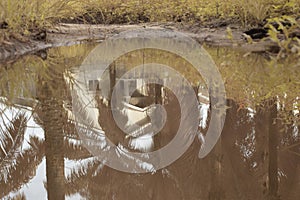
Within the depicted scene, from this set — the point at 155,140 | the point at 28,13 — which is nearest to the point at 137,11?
the point at 28,13

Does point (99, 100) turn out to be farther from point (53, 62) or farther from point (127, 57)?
point (127, 57)

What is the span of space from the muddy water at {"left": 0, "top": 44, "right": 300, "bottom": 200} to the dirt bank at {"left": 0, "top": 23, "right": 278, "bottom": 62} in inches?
40.2

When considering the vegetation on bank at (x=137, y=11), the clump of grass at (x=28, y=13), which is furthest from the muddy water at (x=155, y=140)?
the vegetation on bank at (x=137, y=11)

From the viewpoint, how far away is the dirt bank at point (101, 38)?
5172 millimetres

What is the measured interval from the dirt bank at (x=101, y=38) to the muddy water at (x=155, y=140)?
3.35ft

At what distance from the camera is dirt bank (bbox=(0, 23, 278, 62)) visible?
517 centimetres

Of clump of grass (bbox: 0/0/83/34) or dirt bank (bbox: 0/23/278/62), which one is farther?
dirt bank (bbox: 0/23/278/62)

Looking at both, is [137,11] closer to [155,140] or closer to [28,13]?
[28,13]

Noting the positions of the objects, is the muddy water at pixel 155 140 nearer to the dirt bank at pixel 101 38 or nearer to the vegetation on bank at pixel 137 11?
the dirt bank at pixel 101 38

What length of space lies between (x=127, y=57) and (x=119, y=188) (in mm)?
3707

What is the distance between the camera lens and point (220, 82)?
3451mm

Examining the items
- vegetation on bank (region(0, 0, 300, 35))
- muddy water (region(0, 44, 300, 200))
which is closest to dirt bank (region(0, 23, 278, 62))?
vegetation on bank (region(0, 0, 300, 35))

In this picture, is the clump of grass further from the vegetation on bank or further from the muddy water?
the muddy water

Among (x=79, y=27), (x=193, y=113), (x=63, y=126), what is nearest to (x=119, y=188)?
(x=63, y=126)
